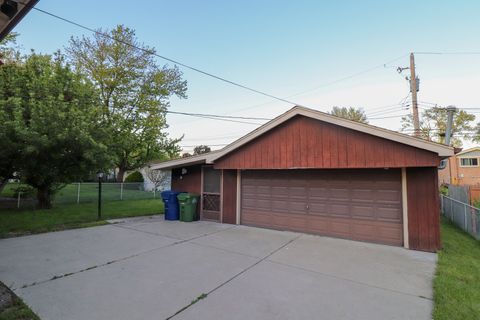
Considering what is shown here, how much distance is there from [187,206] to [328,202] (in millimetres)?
5213

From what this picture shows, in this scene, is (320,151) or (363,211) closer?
(363,211)

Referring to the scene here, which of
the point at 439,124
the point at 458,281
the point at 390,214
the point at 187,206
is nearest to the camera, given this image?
the point at 458,281

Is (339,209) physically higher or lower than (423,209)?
lower

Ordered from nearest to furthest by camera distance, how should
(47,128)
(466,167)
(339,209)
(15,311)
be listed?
1. (15,311)
2. (339,209)
3. (47,128)
4. (466,167)

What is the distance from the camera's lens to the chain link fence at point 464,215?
7.16 metres

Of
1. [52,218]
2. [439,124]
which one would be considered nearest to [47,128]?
[52,218]

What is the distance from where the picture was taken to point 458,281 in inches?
163

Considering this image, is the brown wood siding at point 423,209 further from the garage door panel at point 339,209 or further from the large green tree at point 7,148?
the large green tree at point 7,148

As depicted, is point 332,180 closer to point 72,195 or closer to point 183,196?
point 183,196

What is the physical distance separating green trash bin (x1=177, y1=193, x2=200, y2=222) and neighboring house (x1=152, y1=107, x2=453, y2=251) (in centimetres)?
98

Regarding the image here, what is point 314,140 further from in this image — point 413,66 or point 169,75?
point 169,75

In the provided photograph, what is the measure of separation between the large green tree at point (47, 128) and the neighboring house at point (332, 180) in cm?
458

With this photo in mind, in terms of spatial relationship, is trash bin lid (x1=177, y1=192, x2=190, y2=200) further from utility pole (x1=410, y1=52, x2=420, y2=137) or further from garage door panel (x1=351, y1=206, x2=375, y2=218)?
utility pole (x1=410, y1=52, x2=420, y2=137)

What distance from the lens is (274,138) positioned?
7.95 m
